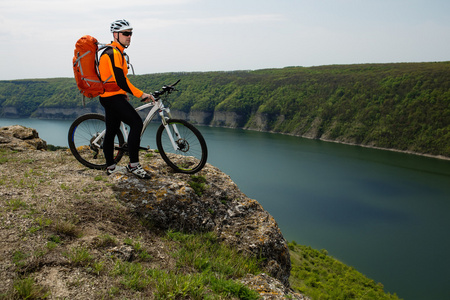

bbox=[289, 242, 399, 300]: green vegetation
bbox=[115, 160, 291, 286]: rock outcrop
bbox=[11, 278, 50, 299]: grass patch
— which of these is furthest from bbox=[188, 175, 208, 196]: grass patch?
bbox=[289, 242, 399, 300]: green vegetation

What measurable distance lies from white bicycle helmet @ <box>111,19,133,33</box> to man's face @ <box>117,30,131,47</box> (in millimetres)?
59

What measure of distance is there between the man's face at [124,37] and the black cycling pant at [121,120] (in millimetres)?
923

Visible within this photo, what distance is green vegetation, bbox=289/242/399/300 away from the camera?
23484 mm

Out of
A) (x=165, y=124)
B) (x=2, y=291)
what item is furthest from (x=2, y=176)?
(x=2, y=291)

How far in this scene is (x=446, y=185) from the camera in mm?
62188

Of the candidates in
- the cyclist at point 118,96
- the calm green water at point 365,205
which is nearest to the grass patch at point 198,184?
the cyclist at point 118,96

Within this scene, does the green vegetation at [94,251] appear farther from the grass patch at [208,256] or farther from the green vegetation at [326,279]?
the green vegetation at [326,279]

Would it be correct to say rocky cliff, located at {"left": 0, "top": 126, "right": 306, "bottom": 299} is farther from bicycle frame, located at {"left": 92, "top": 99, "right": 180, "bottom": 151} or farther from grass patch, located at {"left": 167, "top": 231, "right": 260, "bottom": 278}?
bicycle frame, located at {"left": 92, "top": 99, "right": 180, "bottom": 151}

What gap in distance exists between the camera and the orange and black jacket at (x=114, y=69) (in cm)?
469

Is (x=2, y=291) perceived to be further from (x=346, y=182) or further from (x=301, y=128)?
(x=301, y=128)

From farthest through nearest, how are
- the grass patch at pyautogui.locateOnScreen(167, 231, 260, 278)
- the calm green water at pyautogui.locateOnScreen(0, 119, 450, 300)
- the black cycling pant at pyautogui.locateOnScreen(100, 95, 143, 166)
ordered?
the calm green water at pyautogui.locateOnScreen(0, 119, 450, 300)
the black cycling pant at pyautogui.locateOnScreen(100, 95, 143, 166)
the grass patch at pyautogui.locateOnScreen(167, 231, 260, 278)

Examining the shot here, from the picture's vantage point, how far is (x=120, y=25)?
15.8 ft

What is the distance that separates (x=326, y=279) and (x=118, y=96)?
28182mm

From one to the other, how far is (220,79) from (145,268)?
20126 centimetres
